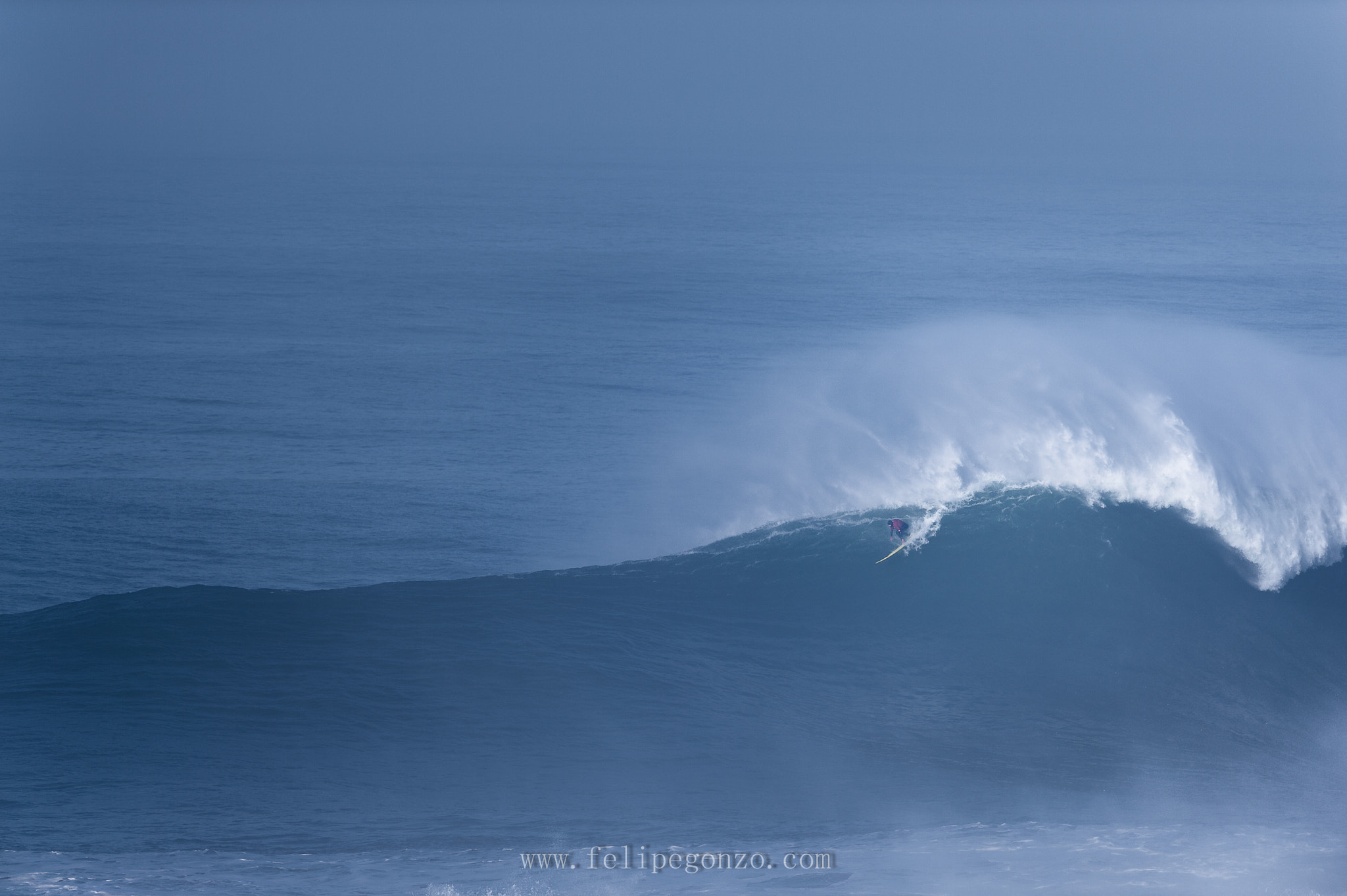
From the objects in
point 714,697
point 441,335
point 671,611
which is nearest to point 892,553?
point 671,611

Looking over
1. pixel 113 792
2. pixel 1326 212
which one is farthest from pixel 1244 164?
pixel 113 792

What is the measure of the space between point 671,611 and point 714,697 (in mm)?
2117

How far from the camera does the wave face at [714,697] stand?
406 inches

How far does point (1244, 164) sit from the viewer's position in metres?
126

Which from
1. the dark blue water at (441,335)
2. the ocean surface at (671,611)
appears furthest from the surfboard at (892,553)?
the dark blue water at (441,335)

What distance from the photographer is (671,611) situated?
1437cm

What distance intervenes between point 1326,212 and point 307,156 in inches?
3682

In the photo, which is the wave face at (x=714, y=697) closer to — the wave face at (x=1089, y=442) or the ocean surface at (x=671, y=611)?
the ocean surface at (x=671, y=611)

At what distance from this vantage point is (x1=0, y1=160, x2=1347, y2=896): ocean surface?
389 inches

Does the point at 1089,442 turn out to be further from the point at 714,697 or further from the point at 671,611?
the point at 714,697

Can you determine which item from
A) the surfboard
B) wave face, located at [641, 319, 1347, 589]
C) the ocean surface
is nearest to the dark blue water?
the ocean surface

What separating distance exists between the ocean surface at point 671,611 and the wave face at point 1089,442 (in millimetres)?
72

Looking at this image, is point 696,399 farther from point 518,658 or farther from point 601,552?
point 518,658

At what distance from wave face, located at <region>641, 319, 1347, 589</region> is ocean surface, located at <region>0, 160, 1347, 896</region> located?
0.07 metres
